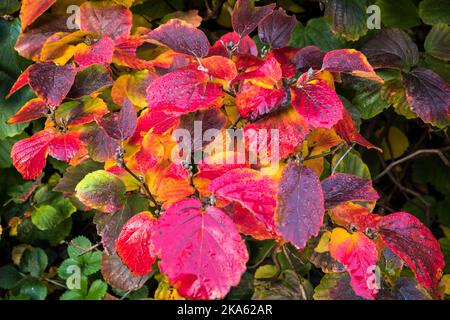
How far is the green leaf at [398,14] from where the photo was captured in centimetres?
96

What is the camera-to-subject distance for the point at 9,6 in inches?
34.1

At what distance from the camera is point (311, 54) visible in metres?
0.69

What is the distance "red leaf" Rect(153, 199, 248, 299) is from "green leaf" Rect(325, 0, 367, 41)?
45cm

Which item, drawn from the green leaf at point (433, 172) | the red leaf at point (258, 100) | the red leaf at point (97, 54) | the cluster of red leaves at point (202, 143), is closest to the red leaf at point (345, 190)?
the cluster of red leaves at point (202, 143)

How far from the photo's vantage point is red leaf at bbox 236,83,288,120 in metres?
0.58

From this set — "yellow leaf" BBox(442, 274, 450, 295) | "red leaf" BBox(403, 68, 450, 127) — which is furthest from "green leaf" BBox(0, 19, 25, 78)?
"yellow leaf" BBox(442, 274, 450, 295)

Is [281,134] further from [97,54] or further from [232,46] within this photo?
[97,54]

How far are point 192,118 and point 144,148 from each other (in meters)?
0.08

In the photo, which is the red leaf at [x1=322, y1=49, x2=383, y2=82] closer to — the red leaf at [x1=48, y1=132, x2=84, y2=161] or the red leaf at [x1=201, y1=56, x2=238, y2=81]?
the red leaf at [x1=201, y1=56, x2=238, y2=81]

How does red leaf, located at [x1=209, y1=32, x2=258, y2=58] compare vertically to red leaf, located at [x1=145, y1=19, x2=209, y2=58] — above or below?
below

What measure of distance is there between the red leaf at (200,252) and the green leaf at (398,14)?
622 millimetres

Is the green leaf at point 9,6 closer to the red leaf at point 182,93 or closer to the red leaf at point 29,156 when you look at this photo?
the red leaf at point 29,156
